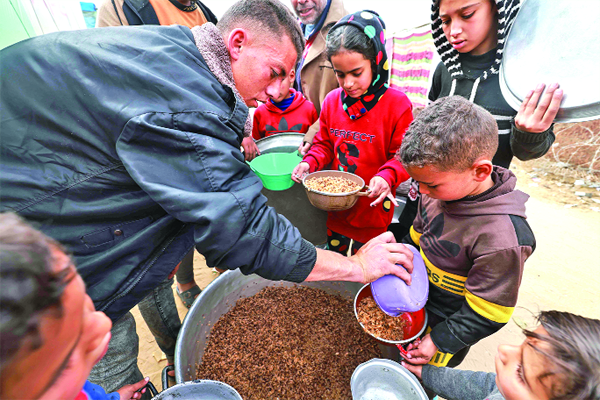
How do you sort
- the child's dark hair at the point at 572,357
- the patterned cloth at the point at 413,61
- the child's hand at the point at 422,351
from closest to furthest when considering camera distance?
the child's dark hair at the point at 572,357
the child's hand at the point at 422,351
the patterned cloth at the point at 413,61

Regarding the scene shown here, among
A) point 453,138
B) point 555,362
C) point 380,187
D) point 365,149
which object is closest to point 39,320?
point 555,362

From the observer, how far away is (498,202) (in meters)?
1.18

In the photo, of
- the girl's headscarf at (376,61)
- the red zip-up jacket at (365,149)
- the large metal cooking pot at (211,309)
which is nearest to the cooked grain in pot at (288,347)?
the large metal cooking pot at (211,309)

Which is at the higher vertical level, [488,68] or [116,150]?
[116,150]

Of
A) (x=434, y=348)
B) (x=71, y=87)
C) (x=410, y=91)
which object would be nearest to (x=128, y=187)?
(x=71, y=87)

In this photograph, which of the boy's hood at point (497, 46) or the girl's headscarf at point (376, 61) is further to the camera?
the girl's headscarf at point (376, 61)

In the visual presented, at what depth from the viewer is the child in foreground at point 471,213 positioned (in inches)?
44.6

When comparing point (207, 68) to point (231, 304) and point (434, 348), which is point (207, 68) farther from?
point (434, 348)

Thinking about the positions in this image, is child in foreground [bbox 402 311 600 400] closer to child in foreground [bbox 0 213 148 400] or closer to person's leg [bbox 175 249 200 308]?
child in foreground [bbox 0 213 148 400]

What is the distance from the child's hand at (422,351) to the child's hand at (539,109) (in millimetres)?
1164

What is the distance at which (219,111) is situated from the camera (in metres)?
0.99

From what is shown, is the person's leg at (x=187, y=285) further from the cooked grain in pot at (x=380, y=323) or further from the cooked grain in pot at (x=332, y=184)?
the cooked grain in pot at (x=380, y=323)

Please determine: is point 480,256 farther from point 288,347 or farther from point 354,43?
point 354,43

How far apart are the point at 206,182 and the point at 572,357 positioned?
1151 millimetres
